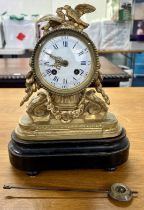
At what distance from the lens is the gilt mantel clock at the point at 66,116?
0.56 m

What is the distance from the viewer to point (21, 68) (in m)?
1.48

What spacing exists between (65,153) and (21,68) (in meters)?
0.99

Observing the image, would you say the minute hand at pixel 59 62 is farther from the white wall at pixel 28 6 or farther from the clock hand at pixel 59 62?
the white wall at pixel 28 6

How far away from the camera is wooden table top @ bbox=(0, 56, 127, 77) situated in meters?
1.35

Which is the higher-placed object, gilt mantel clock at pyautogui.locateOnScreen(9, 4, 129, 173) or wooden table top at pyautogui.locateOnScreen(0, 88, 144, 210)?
gilt mantel clock at pyautogui.locateOnScreen(9, 4, 129, 173)

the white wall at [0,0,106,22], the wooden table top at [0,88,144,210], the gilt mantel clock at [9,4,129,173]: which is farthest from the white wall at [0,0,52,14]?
the gilt mantel clock at [9,4,129,173]

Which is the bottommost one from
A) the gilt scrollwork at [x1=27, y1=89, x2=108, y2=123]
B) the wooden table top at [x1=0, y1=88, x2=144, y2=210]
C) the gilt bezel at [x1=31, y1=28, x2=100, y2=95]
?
the wooden table top at [x1=0, y1=88, x2=144, y2=210]

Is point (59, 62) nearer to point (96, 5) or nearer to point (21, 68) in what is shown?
point (21, 68)

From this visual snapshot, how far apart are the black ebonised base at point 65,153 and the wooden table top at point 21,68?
2.54 feet

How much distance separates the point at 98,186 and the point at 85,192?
0.11 ft

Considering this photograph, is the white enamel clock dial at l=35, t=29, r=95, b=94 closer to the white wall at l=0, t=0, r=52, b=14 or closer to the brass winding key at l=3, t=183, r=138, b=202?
the brass winding key at l=3, t=183, r=138, b=202

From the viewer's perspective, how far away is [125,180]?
1.88ft

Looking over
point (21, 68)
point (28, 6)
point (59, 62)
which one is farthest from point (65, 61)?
point (28, 6)

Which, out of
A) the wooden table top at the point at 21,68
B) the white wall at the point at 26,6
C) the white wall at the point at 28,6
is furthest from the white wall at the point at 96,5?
the wooden table top at the point at 21,68
